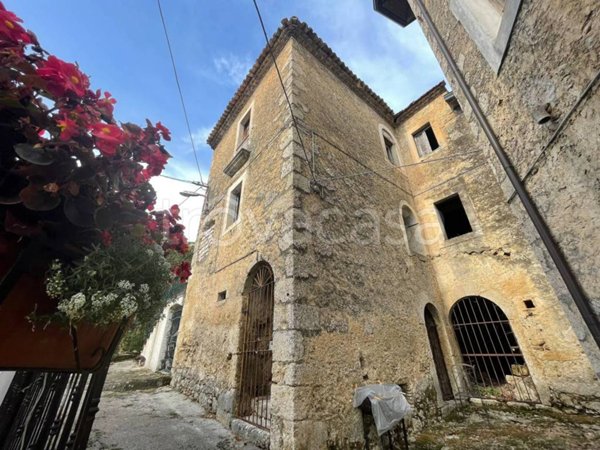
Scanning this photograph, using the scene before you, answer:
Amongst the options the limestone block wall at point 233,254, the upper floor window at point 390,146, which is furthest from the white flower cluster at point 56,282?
the upper floor window at point 390,146

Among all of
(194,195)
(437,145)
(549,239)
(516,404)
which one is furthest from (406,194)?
(194,195)

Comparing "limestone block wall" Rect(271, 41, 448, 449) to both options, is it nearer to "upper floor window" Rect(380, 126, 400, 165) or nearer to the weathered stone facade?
"upper floor window" Rect(380, 126, 400, 165)

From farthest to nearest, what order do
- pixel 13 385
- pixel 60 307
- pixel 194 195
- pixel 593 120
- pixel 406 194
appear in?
pixel 194 195 → pixel 406 194 → pixel 13 385 → pixel 593 120 → pixel 60 307

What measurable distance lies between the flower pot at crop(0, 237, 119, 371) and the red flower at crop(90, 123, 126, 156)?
0.48 meters

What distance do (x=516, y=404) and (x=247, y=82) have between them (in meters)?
9.71

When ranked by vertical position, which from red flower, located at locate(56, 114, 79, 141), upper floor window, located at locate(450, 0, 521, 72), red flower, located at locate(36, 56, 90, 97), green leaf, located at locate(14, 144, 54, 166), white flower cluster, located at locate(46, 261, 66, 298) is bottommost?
white flower cluster, located at locate(46, 261, 66, 298)

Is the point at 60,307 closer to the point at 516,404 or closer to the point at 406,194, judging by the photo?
the point at 516,404

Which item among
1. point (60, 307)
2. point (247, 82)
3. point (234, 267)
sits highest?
→ point (247, 82)

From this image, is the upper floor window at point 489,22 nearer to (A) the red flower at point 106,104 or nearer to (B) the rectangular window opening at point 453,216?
(A) the red flower at point 106,104

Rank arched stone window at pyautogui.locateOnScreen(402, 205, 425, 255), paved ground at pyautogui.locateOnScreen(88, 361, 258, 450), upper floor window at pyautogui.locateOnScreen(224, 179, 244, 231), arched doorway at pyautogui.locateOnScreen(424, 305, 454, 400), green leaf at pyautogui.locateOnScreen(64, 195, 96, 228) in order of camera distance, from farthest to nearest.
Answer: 1. arched stone window at pyautogui.locateOnScreen(402, 205, 425, 255)
2. upper floor window at pyautogui.locateOnScreen(224, 179, 244, 231)
3. arched doorway at pyautogui.locateOnScreen(424, 305, 454, 400)
4. paved ground at pyautogui.locateOnScreen(88, 361, 258, 450)
5. green leaf at pyautogui.locateOnScreen(64, 195, 96, 228)

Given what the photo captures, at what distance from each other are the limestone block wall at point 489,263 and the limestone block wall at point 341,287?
0.83 meters

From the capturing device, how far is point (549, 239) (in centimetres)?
199

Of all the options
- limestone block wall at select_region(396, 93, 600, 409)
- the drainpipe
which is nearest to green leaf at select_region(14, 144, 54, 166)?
the drainpipe

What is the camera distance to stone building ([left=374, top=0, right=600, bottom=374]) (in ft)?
5.15
